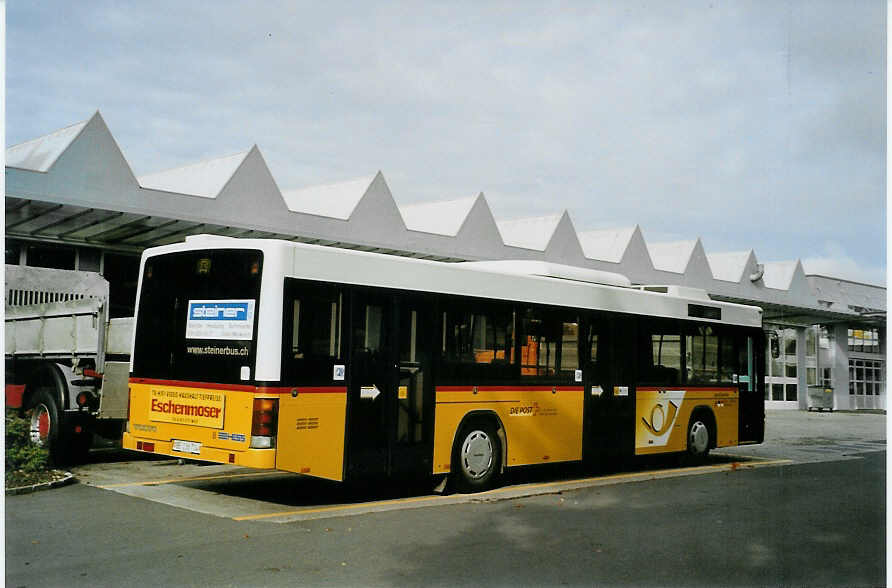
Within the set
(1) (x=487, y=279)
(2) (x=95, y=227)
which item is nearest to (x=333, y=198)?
(2) (x=95, y=227)

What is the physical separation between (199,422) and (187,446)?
1.02ft

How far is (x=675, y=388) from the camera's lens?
14555mm

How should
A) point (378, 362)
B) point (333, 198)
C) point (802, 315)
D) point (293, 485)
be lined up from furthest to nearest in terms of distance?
point (802, 315)
point (333, 198)
point (293, 485)
point (378, 362)

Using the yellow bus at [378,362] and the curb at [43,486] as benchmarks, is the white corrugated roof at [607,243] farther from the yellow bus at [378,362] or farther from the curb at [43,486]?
the curb at [43,486]

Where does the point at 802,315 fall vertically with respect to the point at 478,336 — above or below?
above

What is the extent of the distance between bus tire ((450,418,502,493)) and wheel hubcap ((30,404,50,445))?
547 centimetres

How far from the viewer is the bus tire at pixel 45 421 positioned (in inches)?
474

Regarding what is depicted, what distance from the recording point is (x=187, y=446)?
9.56 meters

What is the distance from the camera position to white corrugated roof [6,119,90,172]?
1595cm

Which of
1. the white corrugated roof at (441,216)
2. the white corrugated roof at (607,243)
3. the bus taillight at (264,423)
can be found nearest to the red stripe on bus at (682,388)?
the bus taillight at (264,423)

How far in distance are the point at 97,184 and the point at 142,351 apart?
25.6ft

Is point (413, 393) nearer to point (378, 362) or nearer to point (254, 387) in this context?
point (378, 362)

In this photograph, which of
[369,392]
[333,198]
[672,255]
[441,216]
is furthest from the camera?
[672,255]

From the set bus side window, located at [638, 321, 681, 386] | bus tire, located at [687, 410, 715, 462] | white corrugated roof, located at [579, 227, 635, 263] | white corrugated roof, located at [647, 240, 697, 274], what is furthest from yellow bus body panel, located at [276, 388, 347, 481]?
white corrugated roof, located at [647, 240, 697, 274]
